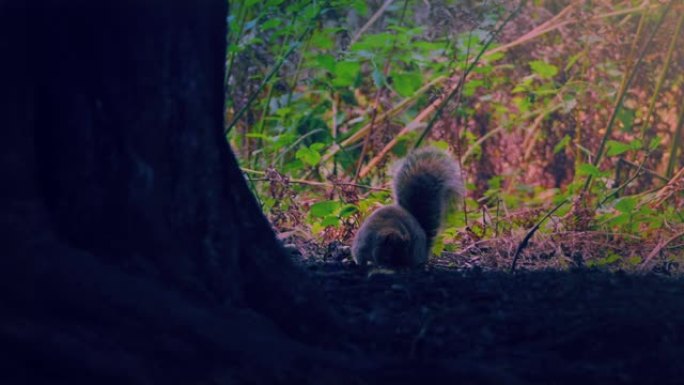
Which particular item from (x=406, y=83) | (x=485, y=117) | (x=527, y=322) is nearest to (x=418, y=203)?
(x=406, y=83)

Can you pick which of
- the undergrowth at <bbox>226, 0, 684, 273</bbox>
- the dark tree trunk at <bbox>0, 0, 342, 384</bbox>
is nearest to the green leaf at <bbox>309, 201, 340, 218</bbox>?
the undergrowth at <bbox>226, 0, 684, 273</bbox>

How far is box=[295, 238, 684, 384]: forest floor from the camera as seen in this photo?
2602 mm

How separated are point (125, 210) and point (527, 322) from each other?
1.41m

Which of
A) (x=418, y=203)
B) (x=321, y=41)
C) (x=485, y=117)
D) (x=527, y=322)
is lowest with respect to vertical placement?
(x=527, y=322)

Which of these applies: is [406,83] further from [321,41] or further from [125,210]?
[125,210]

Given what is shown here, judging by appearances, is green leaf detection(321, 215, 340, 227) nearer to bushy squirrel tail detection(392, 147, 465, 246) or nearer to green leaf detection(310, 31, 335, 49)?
bushy squirrel tail detection(392, 147, 465, 246)

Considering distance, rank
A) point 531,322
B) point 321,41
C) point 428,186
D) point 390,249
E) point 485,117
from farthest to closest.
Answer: point 485,117 → point 321,41 → point 428,186 → point 390,249 → point 531,322

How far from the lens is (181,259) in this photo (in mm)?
2615

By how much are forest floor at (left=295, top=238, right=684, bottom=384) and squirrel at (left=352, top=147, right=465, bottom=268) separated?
76 cm

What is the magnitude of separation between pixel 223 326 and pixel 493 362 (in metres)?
0.79

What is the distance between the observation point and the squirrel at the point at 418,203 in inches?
196

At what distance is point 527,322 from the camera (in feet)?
10.1

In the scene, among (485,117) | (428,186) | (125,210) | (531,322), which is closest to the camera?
(125,210)

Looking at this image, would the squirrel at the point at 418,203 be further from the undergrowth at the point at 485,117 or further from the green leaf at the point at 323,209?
the green leaf at the point at 323,209
